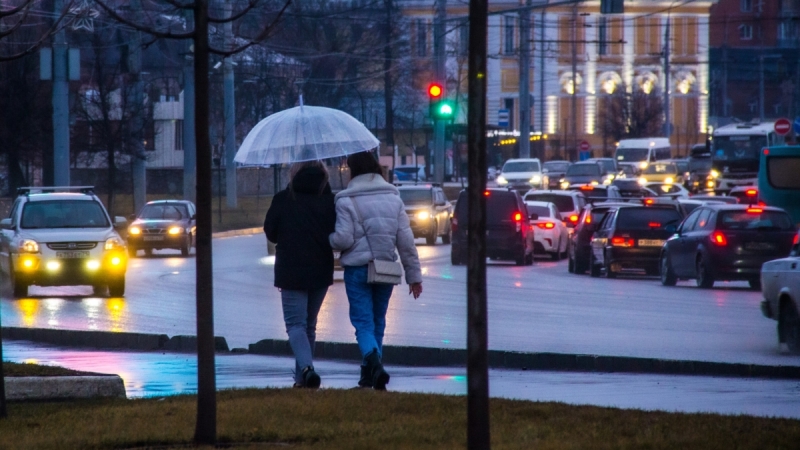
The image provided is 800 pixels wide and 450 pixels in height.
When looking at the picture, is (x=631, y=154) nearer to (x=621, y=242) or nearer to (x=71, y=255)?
(x=621, y=242)

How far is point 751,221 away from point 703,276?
1.32m

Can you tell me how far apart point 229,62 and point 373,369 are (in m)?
42.3

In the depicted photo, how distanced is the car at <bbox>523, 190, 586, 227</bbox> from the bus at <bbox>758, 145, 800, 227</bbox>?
17.0 feet

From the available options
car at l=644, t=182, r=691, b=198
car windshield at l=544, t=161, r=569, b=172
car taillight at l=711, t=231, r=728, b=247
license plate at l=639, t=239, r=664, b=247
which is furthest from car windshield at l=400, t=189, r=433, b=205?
car windshield at l=544, t=161, r=569, b=172

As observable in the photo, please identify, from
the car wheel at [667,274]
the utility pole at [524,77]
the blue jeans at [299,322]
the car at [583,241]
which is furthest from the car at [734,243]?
the utility pole at [524,77]

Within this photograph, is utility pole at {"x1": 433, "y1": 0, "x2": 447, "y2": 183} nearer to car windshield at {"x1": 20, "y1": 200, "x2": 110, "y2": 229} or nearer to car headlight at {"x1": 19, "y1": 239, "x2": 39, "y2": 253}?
car windshield at {"x1": 20, "y1": 200, "x2": 110, "y2": 229}

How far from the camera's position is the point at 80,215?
22.5m

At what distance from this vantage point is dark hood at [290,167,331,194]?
960 centimetres

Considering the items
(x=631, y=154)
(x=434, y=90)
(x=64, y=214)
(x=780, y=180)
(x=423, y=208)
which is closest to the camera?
(x=64, y=214)

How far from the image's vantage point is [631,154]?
256 feet

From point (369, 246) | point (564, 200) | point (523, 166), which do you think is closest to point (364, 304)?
point (369, 246)

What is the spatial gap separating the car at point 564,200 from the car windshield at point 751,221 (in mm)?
12986

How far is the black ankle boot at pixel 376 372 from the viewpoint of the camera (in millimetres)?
9375

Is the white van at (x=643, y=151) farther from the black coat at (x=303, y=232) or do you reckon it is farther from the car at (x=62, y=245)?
the black coat at (x=303, y=232)
